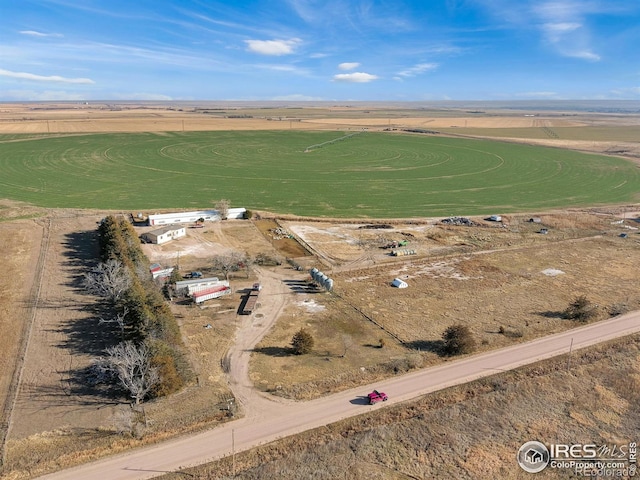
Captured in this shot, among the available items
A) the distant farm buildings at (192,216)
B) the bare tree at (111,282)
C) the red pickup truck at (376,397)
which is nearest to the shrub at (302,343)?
the red pickup truck at (376,397)

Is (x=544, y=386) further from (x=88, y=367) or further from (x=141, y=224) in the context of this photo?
(x=141, y=224)

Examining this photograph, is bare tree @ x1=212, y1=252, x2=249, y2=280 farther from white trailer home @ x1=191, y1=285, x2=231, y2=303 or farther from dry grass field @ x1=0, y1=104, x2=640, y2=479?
white trailer home @ x1=191, y1=285, x2=231, y2=303

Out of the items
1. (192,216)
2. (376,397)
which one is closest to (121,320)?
(376,397)

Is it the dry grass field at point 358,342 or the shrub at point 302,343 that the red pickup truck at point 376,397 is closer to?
the dry grass field at point 358,342

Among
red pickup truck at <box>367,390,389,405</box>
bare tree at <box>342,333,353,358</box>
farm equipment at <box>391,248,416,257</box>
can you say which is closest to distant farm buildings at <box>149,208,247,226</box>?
farm equipment at <box>391,248,416,257</box>

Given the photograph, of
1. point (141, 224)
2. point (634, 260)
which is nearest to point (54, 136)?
point (141, 224)

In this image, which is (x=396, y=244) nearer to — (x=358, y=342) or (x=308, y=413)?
(x=358, y=342)
